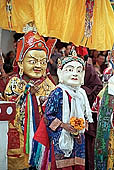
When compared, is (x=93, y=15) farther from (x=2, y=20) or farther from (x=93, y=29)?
(x=2, y=20)

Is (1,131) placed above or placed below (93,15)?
below

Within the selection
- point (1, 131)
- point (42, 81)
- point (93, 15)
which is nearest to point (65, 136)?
point (1, 131)

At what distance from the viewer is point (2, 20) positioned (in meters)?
4.65

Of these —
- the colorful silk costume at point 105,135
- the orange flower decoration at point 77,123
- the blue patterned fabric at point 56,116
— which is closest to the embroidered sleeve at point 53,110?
the blue patterned fabric at point 56,116

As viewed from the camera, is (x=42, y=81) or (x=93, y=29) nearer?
(x=42, y=81)

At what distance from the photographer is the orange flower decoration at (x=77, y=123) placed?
366 centimetres

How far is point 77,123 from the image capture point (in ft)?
12.1

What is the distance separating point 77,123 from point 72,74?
20.3 inches

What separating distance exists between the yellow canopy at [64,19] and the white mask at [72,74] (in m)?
0.81

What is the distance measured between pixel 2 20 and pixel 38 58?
71 cm

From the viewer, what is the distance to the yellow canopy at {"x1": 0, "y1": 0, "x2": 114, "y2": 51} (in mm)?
Answer: 4621

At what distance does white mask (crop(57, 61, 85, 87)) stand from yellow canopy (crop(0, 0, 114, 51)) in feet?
2.65

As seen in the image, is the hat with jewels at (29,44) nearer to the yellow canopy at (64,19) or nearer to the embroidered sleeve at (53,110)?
the yellow canopy at (64,19)

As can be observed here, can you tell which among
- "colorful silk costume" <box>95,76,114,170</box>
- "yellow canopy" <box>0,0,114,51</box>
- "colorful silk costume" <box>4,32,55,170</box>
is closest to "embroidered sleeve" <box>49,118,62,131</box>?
"colorful silk costume" <box>4,32,55,170</box>
